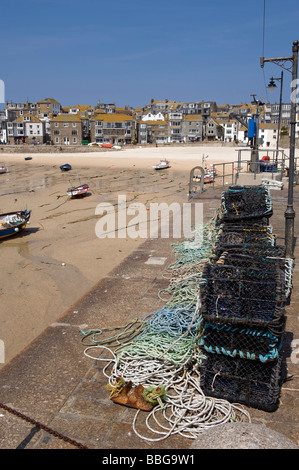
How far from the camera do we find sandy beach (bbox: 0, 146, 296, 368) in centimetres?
893

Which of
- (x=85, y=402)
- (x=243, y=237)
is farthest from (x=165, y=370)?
(x=243, y=237)

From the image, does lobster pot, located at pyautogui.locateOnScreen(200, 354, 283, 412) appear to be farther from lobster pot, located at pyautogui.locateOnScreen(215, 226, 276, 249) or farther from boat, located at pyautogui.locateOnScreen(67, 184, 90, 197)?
boat, located at pyautogui.locateOnScreen(67, 184, 90, 197)

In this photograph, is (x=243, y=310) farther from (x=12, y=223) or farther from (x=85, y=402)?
(x=12, y=223)

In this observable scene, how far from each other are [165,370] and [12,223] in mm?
13589

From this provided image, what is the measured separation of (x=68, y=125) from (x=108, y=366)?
270 feet

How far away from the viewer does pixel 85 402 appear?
434cm

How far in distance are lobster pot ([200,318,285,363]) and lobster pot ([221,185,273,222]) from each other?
4.28m

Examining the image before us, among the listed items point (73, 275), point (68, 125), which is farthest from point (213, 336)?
point (68, 125)

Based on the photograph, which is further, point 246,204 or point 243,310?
point 246,204

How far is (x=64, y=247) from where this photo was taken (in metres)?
14.5

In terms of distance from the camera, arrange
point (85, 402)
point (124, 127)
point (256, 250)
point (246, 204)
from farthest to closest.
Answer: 1. point (124, 127)
2. point (246, 204)
3. point (256, 250)
4. point (85, 402)
